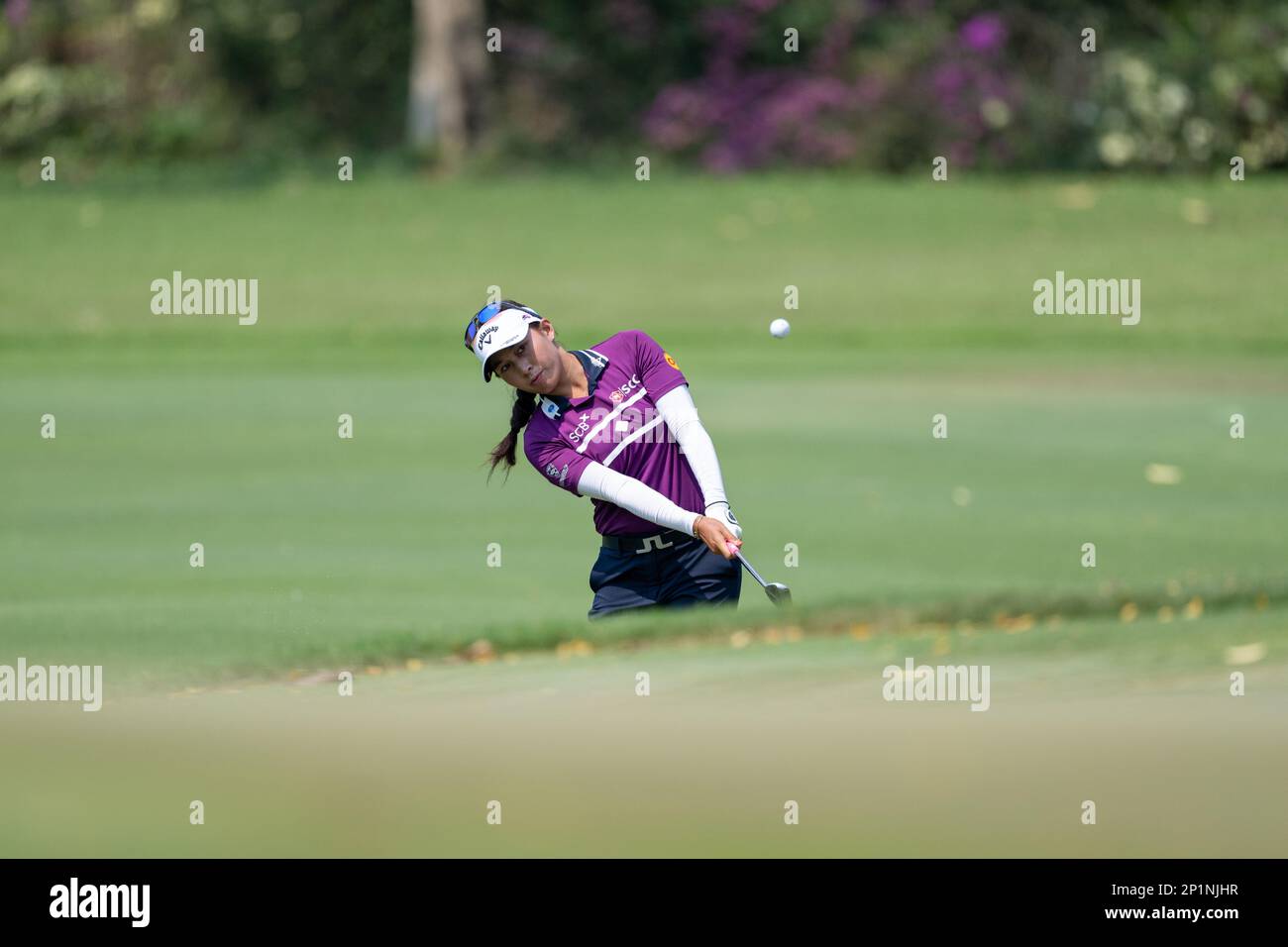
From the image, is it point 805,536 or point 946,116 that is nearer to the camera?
point 805,536

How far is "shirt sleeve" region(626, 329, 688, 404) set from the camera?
27.1 ft

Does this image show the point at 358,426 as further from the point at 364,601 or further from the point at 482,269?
the point at 482,269

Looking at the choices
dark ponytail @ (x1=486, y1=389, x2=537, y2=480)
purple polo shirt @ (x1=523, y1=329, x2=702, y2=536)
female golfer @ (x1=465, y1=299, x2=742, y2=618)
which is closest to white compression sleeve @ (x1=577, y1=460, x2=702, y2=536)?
female golfer @ (x1=465, y1=299, x2=742, y2=618)

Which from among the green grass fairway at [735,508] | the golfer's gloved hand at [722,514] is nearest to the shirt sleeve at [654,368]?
the golfer's gloved hand at [722,514]

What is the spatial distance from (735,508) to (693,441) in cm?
536

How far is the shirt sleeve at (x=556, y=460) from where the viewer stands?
8.00m

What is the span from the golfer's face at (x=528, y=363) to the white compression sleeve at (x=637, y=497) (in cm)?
37

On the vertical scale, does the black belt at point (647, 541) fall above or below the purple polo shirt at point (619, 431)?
below

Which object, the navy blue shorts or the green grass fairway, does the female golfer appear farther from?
the green grass fairway

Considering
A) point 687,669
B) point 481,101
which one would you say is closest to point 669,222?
point 481,101

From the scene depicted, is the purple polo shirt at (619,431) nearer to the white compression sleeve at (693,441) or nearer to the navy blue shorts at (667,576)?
the white compression sleeve at (693,441)

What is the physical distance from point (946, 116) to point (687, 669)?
24.2 metres

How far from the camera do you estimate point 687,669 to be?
27.2ft

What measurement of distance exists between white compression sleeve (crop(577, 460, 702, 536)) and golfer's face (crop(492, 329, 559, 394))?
0.37 meters
